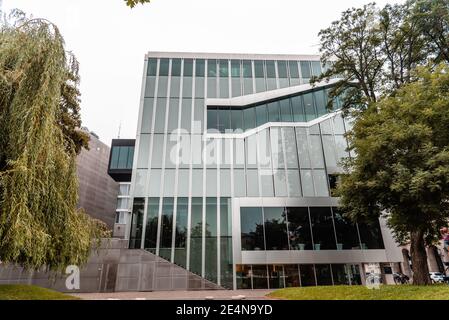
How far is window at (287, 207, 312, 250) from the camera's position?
1970 centimetres

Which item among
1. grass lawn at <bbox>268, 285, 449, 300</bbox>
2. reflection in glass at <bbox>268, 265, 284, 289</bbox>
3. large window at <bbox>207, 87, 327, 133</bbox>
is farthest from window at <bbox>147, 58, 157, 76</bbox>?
grass lawn at <bbox>268, 285, 449, 300</bbox>

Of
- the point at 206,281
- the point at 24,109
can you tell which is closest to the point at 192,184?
the point at 206,281

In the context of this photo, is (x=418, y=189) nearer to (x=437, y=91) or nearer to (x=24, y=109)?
(x=437, y=91)

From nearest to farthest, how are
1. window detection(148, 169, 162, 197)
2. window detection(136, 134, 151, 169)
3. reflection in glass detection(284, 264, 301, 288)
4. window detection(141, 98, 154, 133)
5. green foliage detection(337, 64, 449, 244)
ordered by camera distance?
green foliage detection(337, 64, 449, 244)
reflection in glass detection(284, 264, 301, 288)
window detection(148, 169, 162, 197)
window detection(136, 134, 151, 169)
window detection(141, 98, 154, 133)

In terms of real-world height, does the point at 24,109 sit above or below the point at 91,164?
below

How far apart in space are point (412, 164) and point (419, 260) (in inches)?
184

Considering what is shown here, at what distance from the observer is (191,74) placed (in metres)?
26.0

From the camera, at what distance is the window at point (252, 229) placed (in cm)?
1966

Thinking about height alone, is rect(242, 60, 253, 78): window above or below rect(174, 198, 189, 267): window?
above

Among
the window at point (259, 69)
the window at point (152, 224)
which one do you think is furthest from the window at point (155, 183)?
the window at point (259, 69)

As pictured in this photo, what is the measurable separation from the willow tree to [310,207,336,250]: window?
16.6 m

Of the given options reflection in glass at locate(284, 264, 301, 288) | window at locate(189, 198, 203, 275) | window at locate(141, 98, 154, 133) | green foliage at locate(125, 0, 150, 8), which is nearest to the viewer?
green foliage at locate(125, 0, 150, 8)

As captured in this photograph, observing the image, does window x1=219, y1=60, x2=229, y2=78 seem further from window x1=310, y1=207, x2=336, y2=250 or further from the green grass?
the green grass
